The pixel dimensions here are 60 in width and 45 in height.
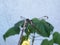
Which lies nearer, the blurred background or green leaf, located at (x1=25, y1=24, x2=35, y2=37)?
green leaf, located at (x1=25, y1=24, x2=35, y2=37)

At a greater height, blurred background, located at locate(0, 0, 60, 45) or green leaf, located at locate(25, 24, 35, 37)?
blurred background, located at locate(0, 0, 60, 45)

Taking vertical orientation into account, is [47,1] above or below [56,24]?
above

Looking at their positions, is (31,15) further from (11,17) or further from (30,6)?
(11,17)

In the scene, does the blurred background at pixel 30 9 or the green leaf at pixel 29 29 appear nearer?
the green leaf at pixel 29 29

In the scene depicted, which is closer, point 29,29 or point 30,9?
point 29,29

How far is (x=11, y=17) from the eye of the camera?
175 cm

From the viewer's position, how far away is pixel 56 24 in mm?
1756

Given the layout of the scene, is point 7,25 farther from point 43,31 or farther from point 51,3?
point 43,31

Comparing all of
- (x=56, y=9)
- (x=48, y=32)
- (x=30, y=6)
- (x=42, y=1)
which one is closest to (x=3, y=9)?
(x=30, y=6)

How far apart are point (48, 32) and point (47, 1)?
3.27ft

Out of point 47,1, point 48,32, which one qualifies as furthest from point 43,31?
point 47,1

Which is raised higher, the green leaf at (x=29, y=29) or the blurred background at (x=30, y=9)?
the blurred background at (x=30, y=9)

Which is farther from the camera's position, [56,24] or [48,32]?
[56,24]

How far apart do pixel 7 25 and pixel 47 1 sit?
44 cm
